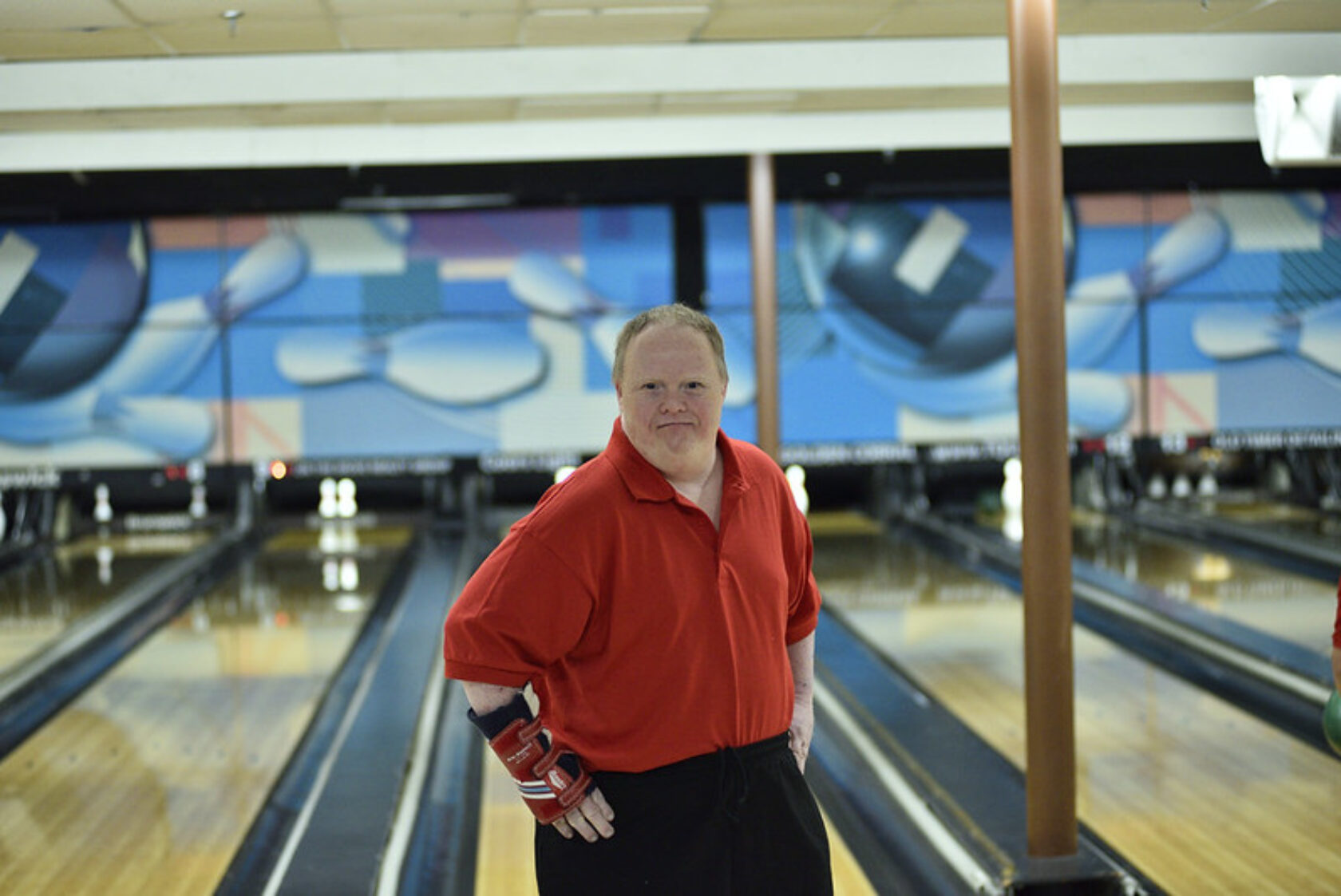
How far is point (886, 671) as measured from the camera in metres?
5.78

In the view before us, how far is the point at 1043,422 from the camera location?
140 inches

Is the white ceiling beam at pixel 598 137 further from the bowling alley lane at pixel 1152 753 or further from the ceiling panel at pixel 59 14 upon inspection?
the bowling alley lane at pixel 1152 753

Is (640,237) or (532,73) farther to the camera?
(640,237)

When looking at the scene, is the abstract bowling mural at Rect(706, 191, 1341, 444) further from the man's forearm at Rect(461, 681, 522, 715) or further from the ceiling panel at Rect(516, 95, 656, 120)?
the man's forearm at Rect(461, 681, 522, 715)

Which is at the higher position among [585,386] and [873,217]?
[873,217]

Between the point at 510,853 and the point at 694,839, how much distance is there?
7.38 ft

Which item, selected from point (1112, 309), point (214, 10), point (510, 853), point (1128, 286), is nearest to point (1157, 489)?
point (1112, 309)

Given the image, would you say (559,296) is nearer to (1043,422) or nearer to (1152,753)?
(1152,753)

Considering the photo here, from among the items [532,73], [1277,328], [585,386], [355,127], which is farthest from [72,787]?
[1277,328]

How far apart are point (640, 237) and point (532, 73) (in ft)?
11.1

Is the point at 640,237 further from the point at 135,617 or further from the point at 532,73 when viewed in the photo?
the point at 135,617

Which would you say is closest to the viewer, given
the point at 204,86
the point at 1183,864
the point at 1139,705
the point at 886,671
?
the point at 1183,864

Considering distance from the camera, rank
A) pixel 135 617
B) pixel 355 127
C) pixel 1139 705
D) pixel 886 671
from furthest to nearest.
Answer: pixel 355 127
pixel 135 617
pixel 886 671
pixel 1139 705

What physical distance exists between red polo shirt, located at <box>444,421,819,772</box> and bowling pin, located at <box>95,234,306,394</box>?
26.5 ft
